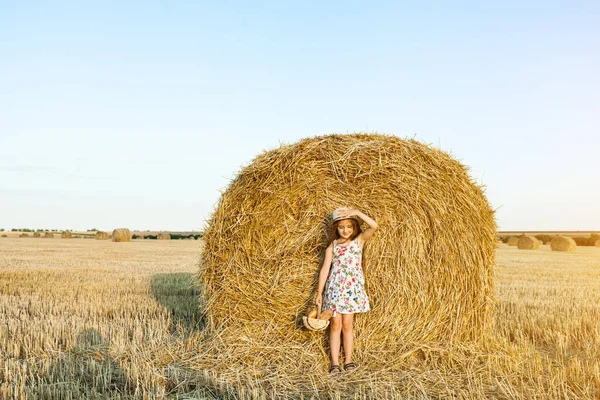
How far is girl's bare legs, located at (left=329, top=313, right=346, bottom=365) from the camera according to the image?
4.88m

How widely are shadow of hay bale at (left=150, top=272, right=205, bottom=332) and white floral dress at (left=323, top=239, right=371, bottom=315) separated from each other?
1.56m

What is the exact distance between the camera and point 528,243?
27891mm

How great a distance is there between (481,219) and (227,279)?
263 centimetres

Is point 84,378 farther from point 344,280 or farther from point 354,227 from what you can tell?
point 354,227

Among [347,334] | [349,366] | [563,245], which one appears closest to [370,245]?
[347,334]

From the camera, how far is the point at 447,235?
5.26m

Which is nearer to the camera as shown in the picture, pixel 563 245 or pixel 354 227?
pixel 354 227

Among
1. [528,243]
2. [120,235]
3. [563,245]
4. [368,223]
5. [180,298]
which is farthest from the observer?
[120,235]

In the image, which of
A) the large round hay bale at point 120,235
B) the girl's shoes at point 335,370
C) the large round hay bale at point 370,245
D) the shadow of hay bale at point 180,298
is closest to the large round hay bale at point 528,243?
the shadow of hay bale at point 180,298

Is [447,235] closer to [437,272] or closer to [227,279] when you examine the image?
[437,272]

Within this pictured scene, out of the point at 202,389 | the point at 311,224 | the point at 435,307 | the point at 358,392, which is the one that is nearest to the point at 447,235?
the point at 435,307

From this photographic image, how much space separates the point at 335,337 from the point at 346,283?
501 millimetres

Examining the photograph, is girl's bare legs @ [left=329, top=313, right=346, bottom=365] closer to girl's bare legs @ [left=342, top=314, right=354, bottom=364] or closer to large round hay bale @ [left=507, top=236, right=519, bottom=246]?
girl's bare legs @ [left=342, top=314, right=354, bottom=364]

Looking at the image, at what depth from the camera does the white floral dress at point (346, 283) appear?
4.87 meters
